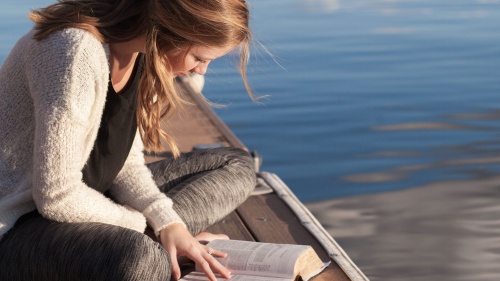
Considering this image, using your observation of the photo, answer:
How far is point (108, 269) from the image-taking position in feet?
8.04

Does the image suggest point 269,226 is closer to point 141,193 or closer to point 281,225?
point 281,225

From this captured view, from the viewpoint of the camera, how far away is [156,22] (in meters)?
2.57

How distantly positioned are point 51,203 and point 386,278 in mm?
1496

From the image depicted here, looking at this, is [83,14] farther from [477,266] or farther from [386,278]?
[477,266]

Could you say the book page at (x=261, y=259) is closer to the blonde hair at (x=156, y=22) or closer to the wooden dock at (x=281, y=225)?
the wooden dock at (x=281, y=225)

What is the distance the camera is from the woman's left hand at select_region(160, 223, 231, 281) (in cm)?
262

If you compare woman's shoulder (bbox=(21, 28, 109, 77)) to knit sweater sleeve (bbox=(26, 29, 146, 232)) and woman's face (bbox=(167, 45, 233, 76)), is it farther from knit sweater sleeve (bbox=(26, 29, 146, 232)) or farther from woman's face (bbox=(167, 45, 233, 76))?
woman's face (bbox=(167, 45, 233, 76))

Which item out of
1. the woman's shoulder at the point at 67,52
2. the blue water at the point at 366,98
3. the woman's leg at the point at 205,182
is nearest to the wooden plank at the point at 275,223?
the woman's leg at the point at 205,182

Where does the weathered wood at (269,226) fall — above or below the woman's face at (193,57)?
below

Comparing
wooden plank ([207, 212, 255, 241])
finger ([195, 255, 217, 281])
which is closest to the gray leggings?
finger ([195, 255, 217, 281])

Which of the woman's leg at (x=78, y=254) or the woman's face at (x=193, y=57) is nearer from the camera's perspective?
the woman's leg at (x=78, y=254)

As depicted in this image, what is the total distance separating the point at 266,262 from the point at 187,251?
8.6 inches

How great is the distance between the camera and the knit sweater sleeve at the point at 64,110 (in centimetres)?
243

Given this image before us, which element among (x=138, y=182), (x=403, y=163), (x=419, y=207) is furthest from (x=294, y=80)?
(x=138, y=182)
